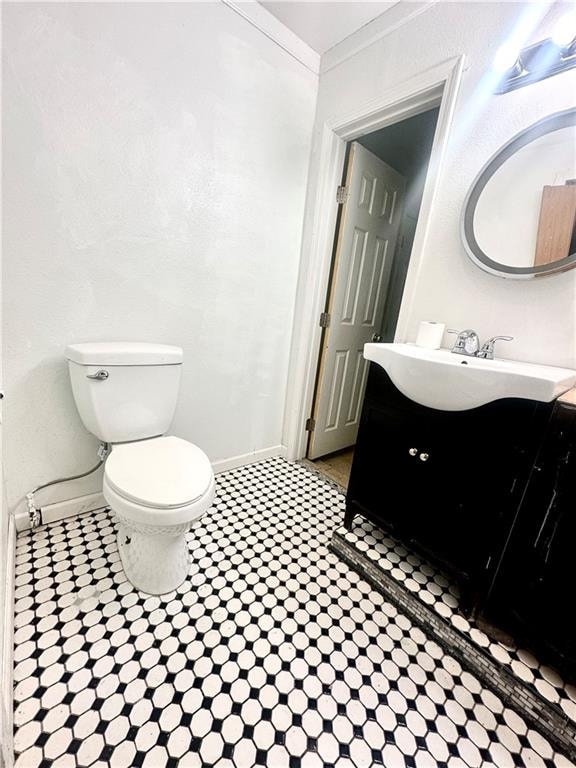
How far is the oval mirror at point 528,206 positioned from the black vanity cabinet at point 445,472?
0.56 meters

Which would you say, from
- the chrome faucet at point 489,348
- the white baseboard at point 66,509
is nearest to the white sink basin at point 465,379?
the chrome faucet at point 489,348

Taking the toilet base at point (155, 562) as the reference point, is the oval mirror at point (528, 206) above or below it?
above

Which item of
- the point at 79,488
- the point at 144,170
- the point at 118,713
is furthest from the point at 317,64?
the point at 118,713

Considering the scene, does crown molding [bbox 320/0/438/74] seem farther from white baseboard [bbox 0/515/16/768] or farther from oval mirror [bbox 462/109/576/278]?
white baseboard [bbox 0/515/16/768]

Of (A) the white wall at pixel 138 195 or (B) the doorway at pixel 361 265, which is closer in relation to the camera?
(A) the white wall at pixel 138 195

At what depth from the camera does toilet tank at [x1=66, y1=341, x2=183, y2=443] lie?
1175mm

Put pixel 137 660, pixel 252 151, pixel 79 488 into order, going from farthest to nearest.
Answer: pixel 252 151, pixel 79 488, pixel 137 660

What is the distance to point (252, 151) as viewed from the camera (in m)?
1.54

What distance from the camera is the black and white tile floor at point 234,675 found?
0.77 meters

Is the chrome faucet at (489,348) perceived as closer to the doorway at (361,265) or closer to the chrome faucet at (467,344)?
the chrome faucet at (467,344)

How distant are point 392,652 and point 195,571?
73 cm

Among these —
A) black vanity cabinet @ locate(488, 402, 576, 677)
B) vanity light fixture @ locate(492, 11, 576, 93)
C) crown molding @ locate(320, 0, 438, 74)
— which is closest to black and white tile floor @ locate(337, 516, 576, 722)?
black vanity cabinet @ locate(488, 402, 576, 677)

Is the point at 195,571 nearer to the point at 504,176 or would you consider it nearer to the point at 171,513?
the point at 171,513

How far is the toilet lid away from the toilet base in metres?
0.18
